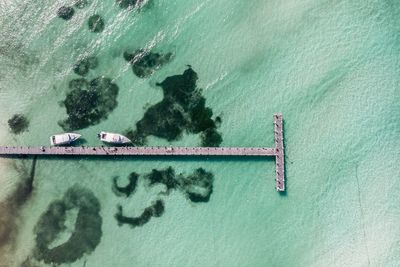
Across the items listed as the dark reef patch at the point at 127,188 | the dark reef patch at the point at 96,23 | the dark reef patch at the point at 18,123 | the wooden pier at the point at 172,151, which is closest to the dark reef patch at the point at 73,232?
the dark reef patch at the point at 127,188

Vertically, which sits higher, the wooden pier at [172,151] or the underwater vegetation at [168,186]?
the wooden pier at [172,151]

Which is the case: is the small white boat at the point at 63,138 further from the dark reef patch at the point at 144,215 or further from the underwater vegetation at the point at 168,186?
the dark reef patch at the point at 144,215

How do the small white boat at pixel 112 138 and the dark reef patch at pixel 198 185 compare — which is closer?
the small white boat at pixel 112 138

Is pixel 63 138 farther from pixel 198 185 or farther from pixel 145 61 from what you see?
pixel 198 185

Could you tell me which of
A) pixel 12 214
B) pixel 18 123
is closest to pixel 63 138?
pixel 18 123

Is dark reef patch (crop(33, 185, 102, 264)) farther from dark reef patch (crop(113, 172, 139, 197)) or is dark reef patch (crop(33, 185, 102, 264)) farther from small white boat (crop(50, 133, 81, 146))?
small white boat (crop(50, 133, 81, 146))

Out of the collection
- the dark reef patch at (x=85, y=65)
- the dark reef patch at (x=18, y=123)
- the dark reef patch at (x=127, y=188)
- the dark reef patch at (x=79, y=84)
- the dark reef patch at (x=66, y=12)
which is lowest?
the dark reef patch at (x=127, y=188)

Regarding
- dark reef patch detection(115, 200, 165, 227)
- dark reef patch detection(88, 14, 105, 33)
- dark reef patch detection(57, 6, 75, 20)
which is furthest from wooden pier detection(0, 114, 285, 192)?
dark reef patch detection(57, 6, 75, 20)

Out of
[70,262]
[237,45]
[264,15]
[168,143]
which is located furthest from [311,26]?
[70,262]
